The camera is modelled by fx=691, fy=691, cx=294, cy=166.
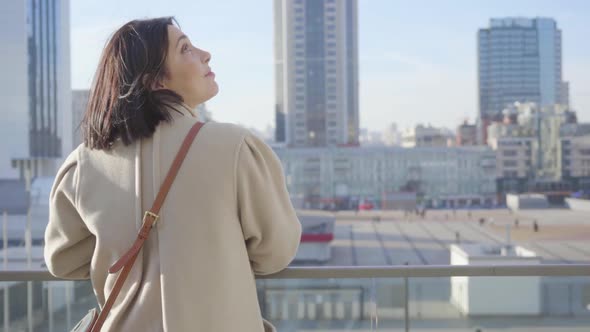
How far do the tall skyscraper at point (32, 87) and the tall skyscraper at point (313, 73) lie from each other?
70.7 feet

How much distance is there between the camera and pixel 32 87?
39.5 meters

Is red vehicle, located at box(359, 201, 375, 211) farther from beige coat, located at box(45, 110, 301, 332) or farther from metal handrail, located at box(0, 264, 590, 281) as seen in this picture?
beige coat, located at box(45, 110, 301, 332)

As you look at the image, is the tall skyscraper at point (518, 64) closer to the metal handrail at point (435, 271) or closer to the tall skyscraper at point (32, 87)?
the tall skyscraper at point (32, 87)

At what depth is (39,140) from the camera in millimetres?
40094

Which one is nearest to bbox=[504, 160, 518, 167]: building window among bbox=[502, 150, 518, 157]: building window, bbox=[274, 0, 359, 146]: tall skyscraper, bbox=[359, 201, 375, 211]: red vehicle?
bbox=[502, 150, 518, 157]: building window

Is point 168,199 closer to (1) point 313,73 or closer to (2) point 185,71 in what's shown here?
(2) point 185,71

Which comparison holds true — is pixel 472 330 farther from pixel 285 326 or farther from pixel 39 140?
pixel 39 140

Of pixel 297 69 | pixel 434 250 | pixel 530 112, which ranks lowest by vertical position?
pixel 434 250

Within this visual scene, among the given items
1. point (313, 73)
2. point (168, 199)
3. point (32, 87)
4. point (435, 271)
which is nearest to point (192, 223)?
point (168, 199)

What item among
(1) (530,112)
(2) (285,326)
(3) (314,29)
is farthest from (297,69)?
(2) (285,326)

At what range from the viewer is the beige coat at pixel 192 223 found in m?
0.74

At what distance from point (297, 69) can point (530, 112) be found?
19617 millimetres

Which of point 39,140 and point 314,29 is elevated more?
point 314,29

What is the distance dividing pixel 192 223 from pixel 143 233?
0.05m
